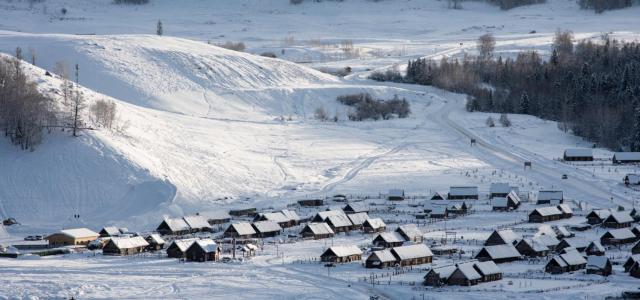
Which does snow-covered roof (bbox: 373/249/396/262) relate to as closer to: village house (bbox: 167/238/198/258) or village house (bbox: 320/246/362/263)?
village house (bbox: 320/246/362/263)

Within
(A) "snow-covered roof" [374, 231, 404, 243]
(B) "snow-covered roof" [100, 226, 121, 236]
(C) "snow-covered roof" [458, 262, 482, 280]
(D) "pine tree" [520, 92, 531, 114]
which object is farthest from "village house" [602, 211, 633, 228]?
(D) "pine tree" [520, 92, 531, 114]

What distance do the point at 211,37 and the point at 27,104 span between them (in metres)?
79.3

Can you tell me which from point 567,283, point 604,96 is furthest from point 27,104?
point 604,96

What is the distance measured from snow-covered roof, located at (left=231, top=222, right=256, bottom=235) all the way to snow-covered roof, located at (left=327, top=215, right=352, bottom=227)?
3899 mm

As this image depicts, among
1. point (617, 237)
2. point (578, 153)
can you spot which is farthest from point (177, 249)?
point (578, 153)

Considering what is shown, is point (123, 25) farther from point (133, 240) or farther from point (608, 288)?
point (608, 288)

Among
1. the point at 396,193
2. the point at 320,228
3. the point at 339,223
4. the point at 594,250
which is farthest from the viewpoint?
the point at 396,193

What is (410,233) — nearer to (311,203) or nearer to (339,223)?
(339,223)

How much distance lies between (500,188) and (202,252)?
21.4m

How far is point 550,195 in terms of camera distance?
57312 mm

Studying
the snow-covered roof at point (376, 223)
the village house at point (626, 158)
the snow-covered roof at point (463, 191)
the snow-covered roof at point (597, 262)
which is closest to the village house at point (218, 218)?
the snow-covered roof at point (376, 223)

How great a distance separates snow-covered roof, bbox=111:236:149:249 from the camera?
148 feet

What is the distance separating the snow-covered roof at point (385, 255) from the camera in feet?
136

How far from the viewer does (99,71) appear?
295 ft
